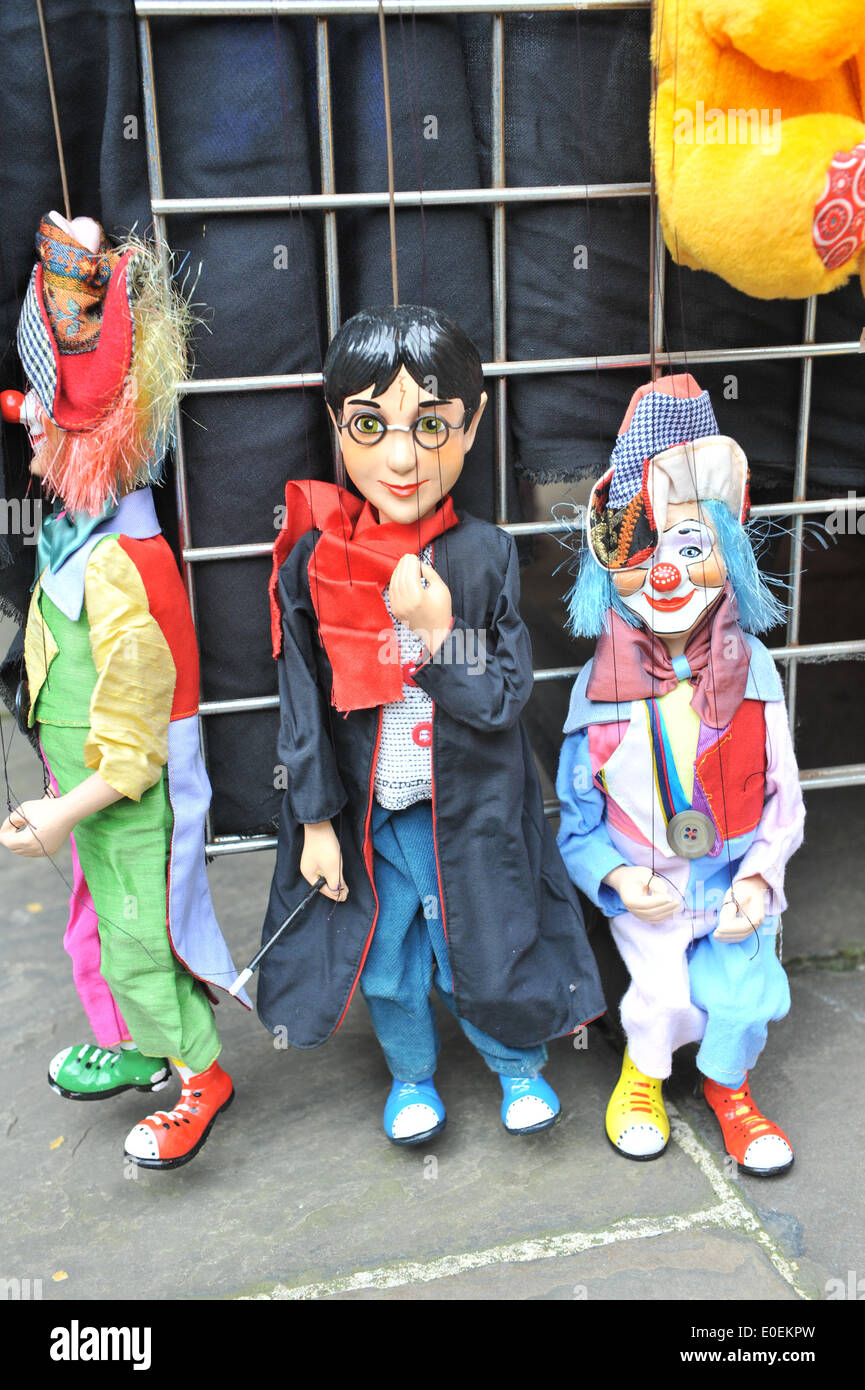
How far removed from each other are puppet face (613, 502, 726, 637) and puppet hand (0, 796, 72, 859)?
959 millimetres

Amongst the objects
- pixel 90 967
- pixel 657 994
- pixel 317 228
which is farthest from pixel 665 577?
pixel 90 967

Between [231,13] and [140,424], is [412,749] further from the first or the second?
[231,13]

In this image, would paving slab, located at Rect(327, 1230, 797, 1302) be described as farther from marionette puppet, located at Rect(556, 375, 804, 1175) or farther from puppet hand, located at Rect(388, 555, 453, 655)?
puppet hand, located at Rect(388, 555, 453, 655)

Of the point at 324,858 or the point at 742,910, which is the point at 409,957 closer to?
the point at 324,858

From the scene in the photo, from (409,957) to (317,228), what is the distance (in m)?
1.22

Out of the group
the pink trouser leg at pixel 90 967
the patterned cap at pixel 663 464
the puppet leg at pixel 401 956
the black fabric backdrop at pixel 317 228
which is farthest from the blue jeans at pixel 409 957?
the patterned cap at pixel 663 464

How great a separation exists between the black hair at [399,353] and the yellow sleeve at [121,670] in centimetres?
43

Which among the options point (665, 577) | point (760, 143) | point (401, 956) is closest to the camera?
point (760, 143)

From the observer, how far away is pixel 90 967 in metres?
1.99

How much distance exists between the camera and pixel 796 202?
164cm

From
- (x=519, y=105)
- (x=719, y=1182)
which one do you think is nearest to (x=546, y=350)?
(x=519, y=105)

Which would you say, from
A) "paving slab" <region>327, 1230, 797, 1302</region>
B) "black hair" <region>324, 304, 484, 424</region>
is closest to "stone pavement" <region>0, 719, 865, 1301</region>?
"paving slab" <region>327, 1230, 797, 1302</region>

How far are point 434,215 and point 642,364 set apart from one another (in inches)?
16.8

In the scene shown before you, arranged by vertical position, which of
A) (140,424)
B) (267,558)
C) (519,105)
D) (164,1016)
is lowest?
(164,1016)
